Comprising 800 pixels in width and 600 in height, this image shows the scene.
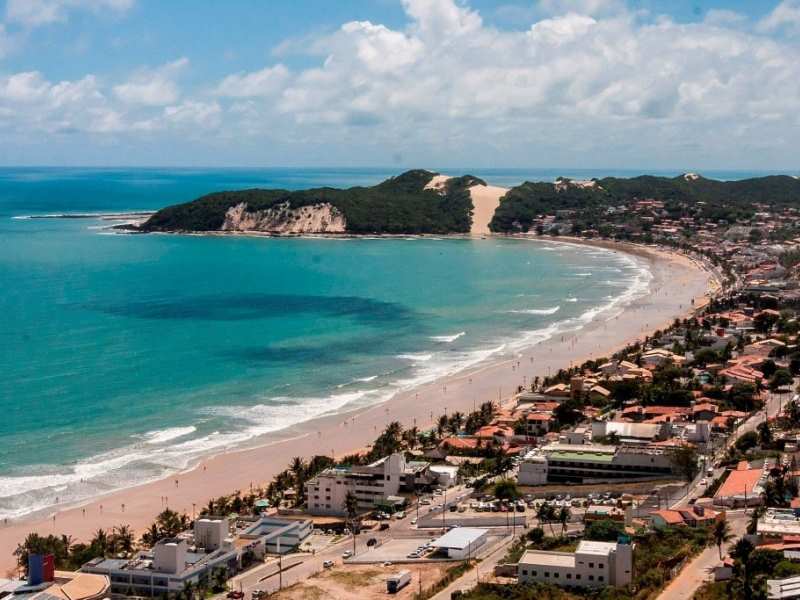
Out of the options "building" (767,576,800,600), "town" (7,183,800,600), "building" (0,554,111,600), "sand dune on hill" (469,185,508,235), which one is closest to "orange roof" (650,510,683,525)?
"town" (7,183,800,600)

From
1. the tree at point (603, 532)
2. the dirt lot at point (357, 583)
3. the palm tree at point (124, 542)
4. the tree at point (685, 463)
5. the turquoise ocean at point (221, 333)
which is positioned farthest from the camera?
the turquoise ocean at point (221, 333)

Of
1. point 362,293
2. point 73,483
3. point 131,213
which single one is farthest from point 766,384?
point 131,213

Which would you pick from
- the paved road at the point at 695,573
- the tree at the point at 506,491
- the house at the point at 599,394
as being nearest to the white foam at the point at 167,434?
the tree at the point at 506,491

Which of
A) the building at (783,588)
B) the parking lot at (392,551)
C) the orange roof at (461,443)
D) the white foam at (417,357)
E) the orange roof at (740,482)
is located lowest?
the parking lot at (392,551)

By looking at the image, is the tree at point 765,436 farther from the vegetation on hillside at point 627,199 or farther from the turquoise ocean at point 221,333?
the vegetation on hillside at point 627,199

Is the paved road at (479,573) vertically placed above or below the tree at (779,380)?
below

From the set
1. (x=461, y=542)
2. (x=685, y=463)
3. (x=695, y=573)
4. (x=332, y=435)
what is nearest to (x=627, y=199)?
(x=332, y=435)
